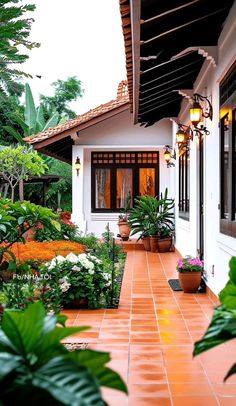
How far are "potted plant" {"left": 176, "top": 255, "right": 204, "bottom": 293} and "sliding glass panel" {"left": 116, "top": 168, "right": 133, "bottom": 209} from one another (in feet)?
29.4

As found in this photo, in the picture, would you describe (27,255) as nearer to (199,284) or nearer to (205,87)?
(199,284)

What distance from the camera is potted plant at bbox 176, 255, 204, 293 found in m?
8.43

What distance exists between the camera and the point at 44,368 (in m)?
1.42

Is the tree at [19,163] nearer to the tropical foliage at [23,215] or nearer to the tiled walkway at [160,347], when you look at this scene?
the tiled walkway at [160,347]

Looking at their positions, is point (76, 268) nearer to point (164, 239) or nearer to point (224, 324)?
point (224, 324)

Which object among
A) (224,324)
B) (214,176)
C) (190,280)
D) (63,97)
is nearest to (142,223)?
(190,280)

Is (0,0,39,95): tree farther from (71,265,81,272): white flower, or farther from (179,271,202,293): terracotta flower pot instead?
(179,271,202,293): terracotta flower pot

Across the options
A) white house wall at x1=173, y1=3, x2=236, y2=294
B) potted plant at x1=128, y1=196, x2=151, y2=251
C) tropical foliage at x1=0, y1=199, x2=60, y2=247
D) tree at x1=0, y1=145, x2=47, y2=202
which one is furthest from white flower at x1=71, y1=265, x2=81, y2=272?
tree at x1=0, y1=145, x2=47, y2=202

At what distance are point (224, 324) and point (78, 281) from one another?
18.6 feet

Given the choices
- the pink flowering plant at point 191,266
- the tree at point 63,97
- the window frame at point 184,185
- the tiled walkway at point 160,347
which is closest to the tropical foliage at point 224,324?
the tiled walkway at point 160,347

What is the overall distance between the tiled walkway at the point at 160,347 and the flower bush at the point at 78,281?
20 centimetres

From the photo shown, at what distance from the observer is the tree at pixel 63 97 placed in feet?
108

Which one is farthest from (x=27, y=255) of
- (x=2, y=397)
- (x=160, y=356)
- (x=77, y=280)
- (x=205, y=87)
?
(x=2, y=397)

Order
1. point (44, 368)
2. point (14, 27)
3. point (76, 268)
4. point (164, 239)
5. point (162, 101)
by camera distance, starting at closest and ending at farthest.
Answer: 1. point (44, 368)
2. point (14, 27)
3. point (76, 268)
4. point (162, 101)
5. point (164, 239)
